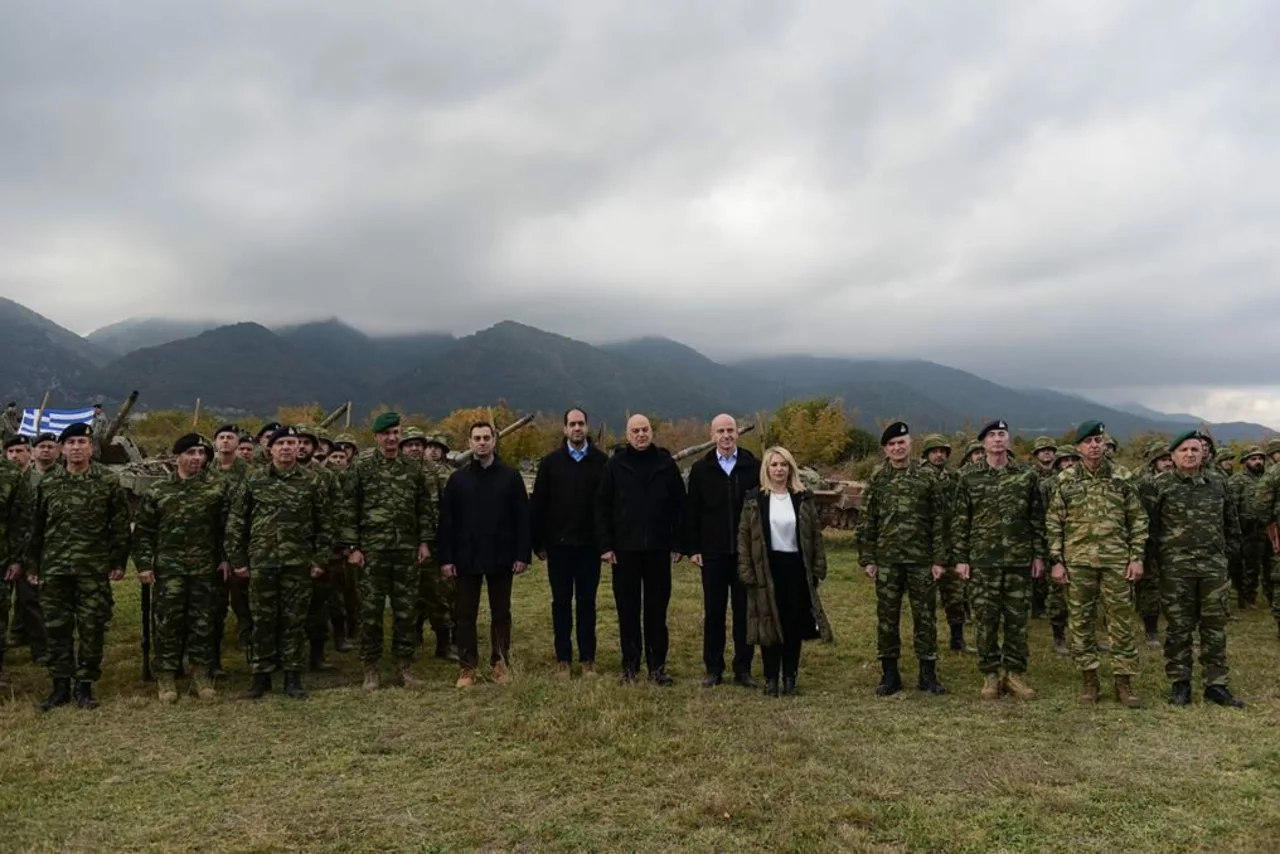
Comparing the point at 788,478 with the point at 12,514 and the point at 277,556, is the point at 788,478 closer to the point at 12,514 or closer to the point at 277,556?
the point at 277,556

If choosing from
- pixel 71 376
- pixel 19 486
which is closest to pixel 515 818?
pixel 19 486

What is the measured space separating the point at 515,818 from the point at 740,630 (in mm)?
2834

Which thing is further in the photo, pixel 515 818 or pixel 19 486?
pixel 19 486

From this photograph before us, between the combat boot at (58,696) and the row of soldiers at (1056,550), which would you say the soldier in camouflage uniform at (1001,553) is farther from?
the combat boot at (58,696)

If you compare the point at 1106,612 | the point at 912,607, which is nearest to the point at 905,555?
the point at 912,607

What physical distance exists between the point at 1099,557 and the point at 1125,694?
1.01 metres

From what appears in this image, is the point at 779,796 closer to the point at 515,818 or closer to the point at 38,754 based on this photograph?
the point at 515,818

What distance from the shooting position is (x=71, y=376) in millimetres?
151750

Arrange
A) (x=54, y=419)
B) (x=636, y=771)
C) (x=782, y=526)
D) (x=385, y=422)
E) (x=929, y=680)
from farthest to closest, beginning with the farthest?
1. (x=54, y=419)
2. (x=385, y=422)
3. (x=929, y=680)
4. (x=782, y=526)
5. (x=636, y=771)

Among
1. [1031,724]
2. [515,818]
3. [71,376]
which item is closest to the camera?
[515,818]

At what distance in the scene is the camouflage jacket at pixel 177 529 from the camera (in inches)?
239

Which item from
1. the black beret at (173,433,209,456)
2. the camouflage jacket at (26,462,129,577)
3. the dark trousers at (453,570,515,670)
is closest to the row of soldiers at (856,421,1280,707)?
the dark trousers at (453,570,515,670)

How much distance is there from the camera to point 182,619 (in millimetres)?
6121

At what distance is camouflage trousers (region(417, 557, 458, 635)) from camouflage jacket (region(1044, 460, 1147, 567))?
5205 mm
